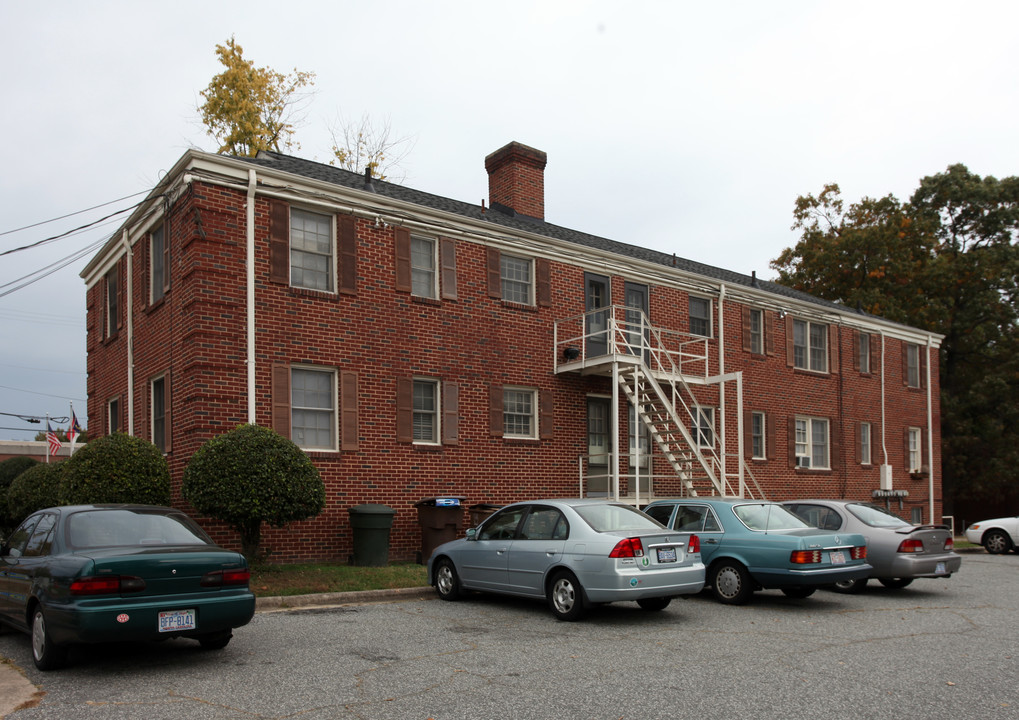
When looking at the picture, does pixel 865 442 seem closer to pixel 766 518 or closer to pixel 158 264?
pixel 766 518

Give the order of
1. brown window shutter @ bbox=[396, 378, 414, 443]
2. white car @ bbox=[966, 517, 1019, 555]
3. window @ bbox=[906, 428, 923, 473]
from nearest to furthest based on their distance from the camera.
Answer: brown window shutter @ bbox=[396, 378, 414, 443]
white car @ bbox=[966, 517, 1019, 555]
window @ bbox=[906, 428, 923, 473]

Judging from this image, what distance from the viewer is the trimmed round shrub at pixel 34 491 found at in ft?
52.3

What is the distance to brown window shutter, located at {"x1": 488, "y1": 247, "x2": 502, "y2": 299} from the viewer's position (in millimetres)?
18422

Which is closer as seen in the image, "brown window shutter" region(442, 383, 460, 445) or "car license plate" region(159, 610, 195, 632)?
"car license plate" region(159, 610, 195, 632)

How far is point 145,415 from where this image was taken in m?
17.0

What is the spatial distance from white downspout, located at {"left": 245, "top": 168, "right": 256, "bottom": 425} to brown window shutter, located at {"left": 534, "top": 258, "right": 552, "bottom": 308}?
6456 millimetres

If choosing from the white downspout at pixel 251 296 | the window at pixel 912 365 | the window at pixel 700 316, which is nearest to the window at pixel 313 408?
the white downspout at pixel 251 296

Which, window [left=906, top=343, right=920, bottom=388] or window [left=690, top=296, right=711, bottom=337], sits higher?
window [left=690, top=296, right=711, bottom=337]

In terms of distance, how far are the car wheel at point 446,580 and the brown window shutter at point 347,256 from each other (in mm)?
6066

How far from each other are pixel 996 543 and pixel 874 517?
1133 centimetres

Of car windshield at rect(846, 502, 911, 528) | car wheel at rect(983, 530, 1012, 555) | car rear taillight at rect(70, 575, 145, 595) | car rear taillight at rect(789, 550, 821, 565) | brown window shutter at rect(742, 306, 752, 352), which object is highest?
brown window shutter at rect(742, 306, 752, 352)

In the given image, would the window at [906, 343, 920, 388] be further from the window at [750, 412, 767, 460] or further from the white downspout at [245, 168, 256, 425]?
the white downspout at [245, 168, 256, 425]

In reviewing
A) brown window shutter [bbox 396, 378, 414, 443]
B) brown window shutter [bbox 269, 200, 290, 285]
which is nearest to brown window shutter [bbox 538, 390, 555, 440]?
brown window shutter [bbox 396, 378, 414, 443]

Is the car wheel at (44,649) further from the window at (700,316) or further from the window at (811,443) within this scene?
the window at (811,443)
